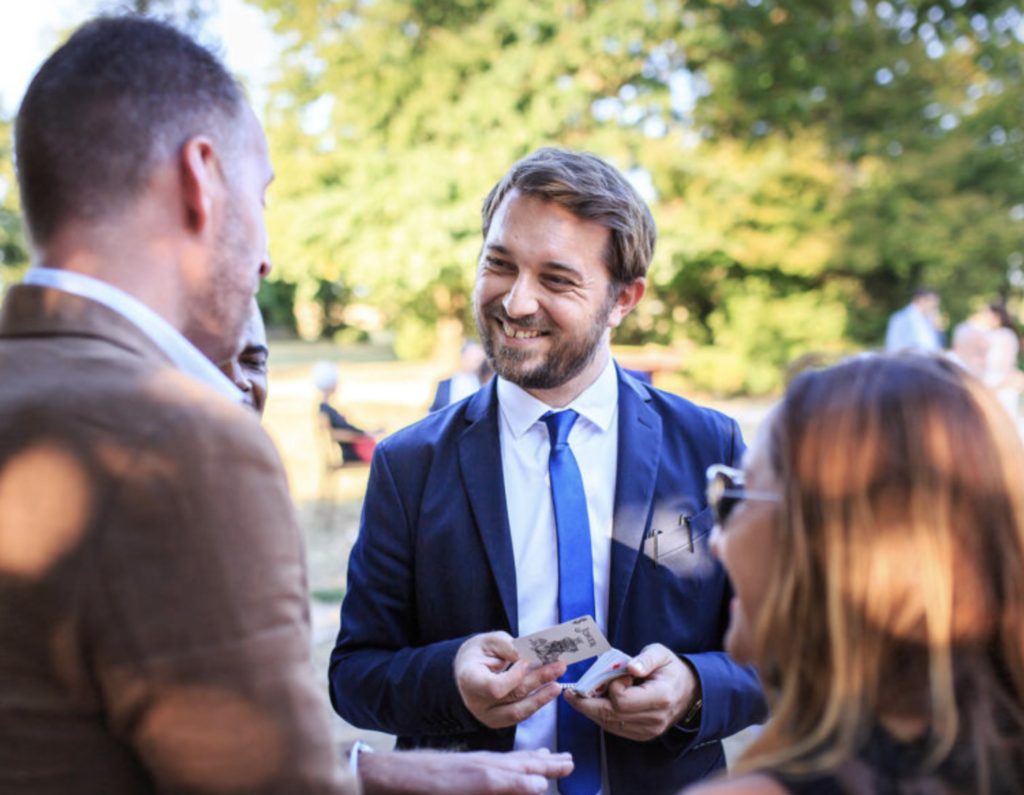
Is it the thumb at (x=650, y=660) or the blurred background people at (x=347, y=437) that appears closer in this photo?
the thumb at (x=650, y=660)

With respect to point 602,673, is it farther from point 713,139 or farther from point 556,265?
point 713,139

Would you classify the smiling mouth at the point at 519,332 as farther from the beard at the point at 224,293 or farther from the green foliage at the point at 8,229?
the green foliage at the point at 8,229

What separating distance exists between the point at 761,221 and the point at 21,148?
19731 mm

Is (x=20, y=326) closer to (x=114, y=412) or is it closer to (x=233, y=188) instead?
(x=114, y=412)

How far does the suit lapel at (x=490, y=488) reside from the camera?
79.3 inches

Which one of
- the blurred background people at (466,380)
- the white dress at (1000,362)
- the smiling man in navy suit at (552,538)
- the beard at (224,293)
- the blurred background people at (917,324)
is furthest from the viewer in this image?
the blurred background people at (917,324)

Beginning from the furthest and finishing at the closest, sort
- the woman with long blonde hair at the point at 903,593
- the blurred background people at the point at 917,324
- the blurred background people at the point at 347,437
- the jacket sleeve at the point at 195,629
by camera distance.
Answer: the blurred background people at the point at 917,324, the blurred background people at the point at 347,437, the woman with long blonde hair at the point at 903,593, the jacket sleeve at the point at 195,629

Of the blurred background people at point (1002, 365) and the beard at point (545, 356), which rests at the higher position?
the beard at point (545, 356)

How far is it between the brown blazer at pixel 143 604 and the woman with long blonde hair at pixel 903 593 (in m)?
0.59

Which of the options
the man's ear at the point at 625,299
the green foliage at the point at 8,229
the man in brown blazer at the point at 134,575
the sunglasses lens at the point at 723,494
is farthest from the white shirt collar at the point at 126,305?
the green foliage at the point at 8,229

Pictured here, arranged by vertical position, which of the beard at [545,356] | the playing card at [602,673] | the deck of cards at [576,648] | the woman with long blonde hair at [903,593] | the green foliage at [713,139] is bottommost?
the playing card at [602,673]

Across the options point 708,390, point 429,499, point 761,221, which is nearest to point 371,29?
point 761,221

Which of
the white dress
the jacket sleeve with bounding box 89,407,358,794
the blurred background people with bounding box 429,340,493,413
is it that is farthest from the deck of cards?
the white dress

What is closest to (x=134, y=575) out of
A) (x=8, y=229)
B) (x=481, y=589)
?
(x=481, y=589)
